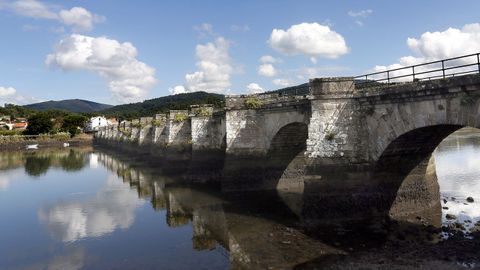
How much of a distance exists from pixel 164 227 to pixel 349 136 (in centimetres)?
1044

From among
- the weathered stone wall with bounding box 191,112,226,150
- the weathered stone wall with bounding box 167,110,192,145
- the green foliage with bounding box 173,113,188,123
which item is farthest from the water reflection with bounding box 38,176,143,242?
the green foliage with bounding box 173,113,188,123

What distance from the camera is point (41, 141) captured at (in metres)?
104

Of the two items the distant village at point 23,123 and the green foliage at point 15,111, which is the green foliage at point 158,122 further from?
the green foliage at point 15,111

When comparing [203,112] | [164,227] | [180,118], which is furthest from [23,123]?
[164,227]

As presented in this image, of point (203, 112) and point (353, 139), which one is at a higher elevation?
point (203, 112)

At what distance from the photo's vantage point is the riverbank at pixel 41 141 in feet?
318

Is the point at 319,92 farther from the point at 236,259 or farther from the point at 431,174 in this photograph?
the point at 236,259

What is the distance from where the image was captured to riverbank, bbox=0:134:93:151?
96812 millimetres

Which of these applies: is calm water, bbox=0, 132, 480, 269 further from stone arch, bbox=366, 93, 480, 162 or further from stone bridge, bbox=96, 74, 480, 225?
stone arch, bbox=366, 93, 480, 162

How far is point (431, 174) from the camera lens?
1848 centimetres

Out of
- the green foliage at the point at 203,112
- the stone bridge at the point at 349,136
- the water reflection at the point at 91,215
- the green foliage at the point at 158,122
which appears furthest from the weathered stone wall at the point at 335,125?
the green foliage at the point at 158,122

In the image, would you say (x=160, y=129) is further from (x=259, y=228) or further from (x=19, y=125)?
(x=19, y=125)

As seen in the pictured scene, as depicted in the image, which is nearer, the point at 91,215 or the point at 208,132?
the point at 91,215

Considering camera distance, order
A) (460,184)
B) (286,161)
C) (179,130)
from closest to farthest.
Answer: (460,184), (286,161), (179,130)
